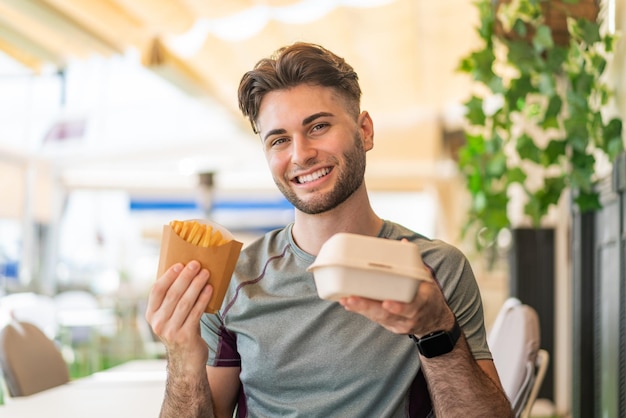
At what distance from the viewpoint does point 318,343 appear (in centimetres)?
157

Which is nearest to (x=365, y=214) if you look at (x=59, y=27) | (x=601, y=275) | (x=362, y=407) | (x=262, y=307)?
(x=262, y=307)

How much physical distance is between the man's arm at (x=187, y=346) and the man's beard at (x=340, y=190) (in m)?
0.27

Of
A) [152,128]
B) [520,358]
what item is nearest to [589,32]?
[520,358]

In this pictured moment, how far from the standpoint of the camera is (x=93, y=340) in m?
8.30

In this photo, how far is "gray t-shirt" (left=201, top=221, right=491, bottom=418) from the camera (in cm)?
153

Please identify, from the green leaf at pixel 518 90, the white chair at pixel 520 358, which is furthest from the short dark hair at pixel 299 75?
the green leaf at pixel 518 90

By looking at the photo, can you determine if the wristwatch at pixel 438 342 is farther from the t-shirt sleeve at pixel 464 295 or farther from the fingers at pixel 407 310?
the t-shirt sleeve at pixel 464 295

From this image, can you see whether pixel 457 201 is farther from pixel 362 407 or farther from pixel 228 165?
pixel 362 407

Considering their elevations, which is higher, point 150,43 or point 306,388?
point 150,43

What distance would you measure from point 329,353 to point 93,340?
23.5 ft

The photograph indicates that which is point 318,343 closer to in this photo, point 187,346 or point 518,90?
point 187,346

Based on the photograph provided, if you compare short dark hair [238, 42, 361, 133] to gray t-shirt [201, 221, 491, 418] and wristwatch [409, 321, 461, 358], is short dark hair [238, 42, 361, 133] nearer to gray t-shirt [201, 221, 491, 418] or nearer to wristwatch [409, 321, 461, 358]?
gray t-shirt [201, 221, 491, 418]

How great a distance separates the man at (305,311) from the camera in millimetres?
1497

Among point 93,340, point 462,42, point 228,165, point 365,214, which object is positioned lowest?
point 93,340
